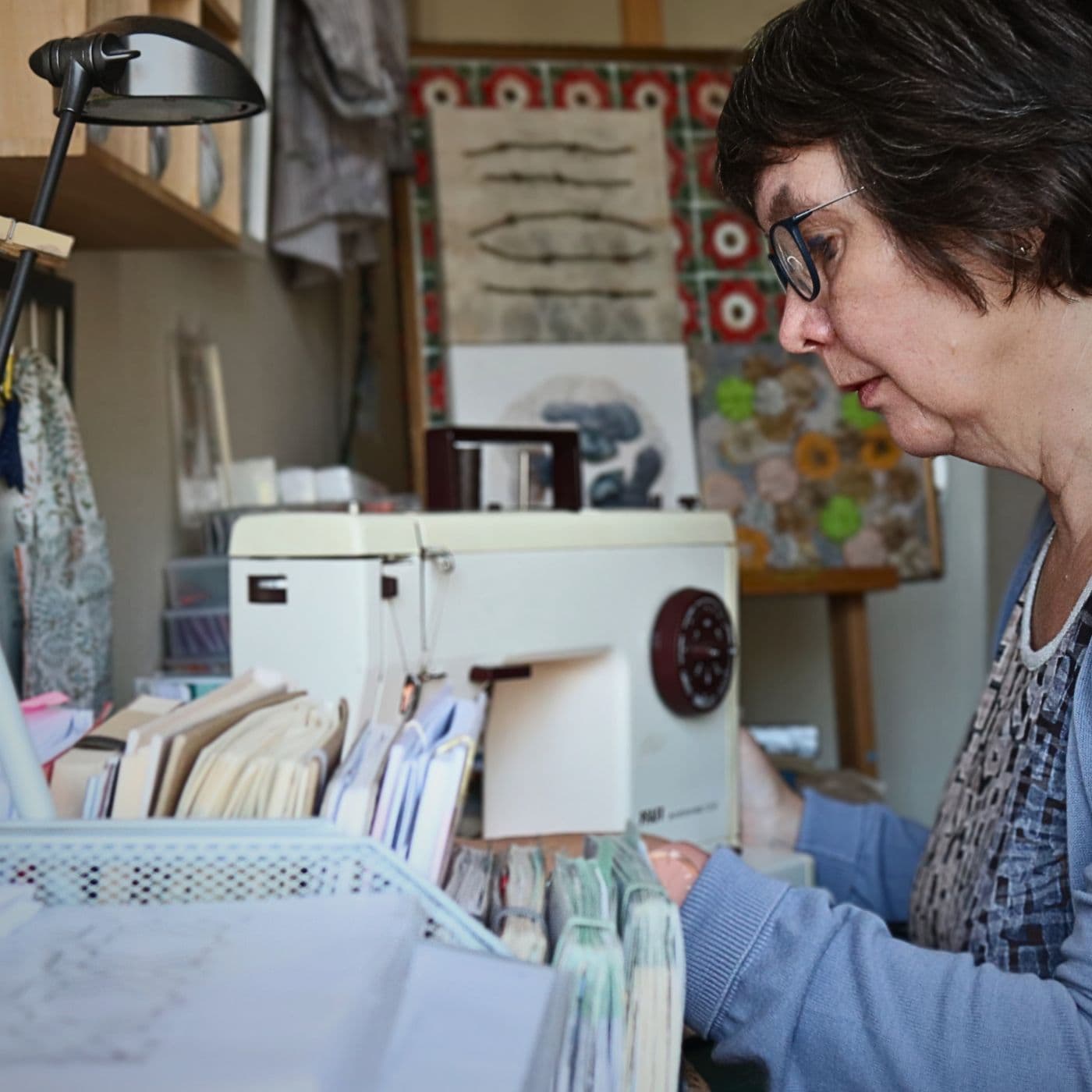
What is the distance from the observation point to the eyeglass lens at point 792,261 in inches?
40.4

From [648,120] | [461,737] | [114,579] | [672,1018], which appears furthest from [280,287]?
[672,1018]

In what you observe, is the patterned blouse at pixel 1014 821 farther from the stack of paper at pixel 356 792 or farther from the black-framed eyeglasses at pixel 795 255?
the stack of paper at pixel 356 792

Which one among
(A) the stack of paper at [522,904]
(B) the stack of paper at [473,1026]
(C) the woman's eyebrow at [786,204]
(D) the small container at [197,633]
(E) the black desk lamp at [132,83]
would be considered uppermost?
(E) the black desk lamp at [132,83]

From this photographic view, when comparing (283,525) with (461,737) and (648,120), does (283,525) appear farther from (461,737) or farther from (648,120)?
(648,120)

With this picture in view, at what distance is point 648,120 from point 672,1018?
7.87 feet

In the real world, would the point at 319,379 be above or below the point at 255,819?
above

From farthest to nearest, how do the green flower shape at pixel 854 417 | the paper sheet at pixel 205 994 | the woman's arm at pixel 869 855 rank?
the green flower shape at pixel 854 417 → the woman's arm at pixel 869 855 → the paper sheet at pixel 205 994

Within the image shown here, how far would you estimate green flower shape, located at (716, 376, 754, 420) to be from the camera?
279cm

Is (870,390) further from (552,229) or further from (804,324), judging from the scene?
(552,229)

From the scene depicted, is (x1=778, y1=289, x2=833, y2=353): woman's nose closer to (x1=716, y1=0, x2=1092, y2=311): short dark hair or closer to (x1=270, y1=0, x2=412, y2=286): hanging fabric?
(x1=716, y1=0, x2=1092, y2=311): short dark hair

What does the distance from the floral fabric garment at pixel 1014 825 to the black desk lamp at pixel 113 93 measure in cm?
70

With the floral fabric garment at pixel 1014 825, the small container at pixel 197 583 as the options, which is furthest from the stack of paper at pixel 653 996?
the small container at pixel 197 583

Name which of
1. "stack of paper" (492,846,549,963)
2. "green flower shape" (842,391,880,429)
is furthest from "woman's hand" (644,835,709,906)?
"green flower shape" (842,391,880,429)

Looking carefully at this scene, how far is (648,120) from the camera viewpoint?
2828 mm
